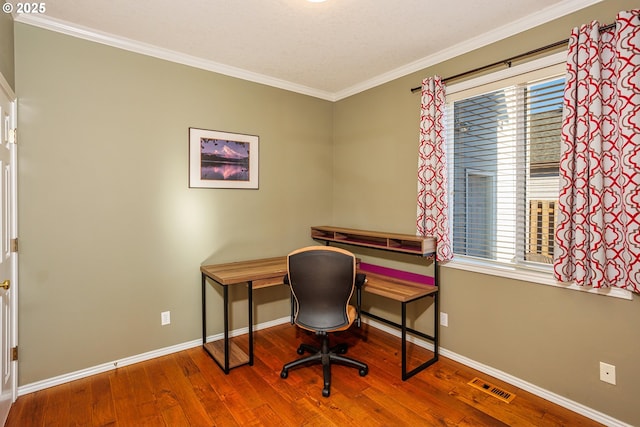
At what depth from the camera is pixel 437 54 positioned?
2.89 metres

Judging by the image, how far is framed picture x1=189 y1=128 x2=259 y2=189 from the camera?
3078 millimetres

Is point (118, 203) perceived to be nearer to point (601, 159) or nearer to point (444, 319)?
point (444, 319)

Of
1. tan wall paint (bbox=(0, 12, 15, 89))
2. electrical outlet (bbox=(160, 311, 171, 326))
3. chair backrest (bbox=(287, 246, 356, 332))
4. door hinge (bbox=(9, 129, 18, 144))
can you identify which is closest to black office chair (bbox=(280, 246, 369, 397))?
chair backrest (bbox=(287, 246, 356, 332))

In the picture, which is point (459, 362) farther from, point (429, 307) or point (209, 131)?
point (209, 131)

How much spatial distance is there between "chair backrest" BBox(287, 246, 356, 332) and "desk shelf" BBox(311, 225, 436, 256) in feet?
2.36

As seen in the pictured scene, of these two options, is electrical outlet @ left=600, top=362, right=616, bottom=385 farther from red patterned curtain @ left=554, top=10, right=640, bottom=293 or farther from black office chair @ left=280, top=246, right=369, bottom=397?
black office chair @ left=280, top=246, right=369, bottom=397

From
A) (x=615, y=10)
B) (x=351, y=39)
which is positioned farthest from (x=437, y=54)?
(x=615, y=10)

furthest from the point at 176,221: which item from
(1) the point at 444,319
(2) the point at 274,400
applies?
(1) the point at 444,319

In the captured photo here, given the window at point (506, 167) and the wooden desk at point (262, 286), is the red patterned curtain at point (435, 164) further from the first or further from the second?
the wooden desk at point (262, 286)

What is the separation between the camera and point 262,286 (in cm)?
286

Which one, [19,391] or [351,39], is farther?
[351,39]

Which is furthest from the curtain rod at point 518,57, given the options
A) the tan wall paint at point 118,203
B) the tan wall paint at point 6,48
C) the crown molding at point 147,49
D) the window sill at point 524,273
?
the tan wall paint at point 6,48

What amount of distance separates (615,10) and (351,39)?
5.40 ft

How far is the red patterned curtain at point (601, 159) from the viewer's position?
6.11 ft
